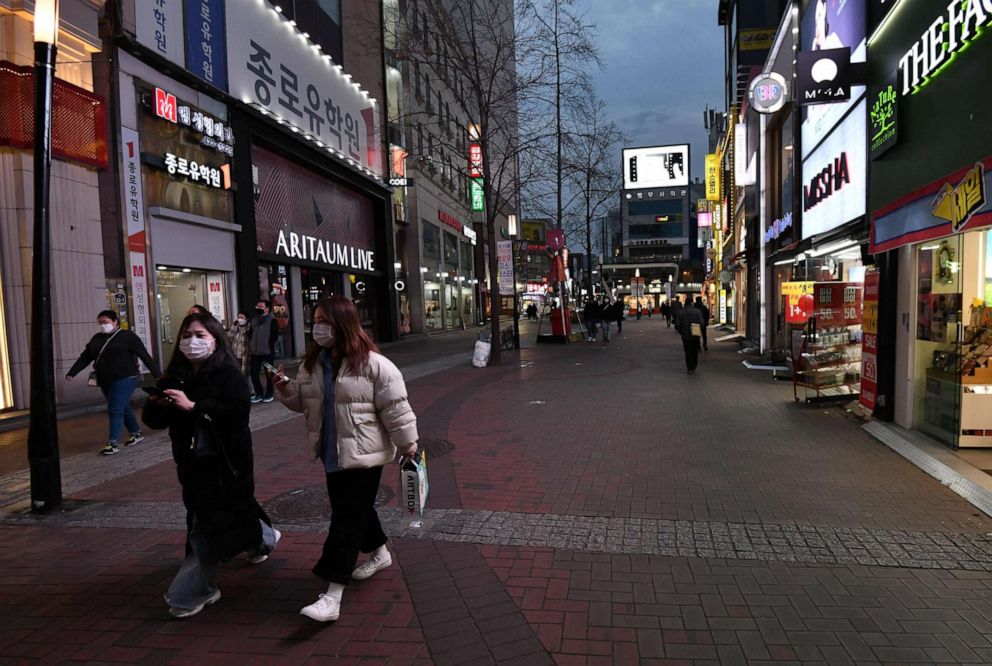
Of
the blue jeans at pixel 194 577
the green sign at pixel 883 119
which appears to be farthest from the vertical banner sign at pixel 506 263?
the blue jeans at pixel 194 577

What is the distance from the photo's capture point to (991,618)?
3.18 metres

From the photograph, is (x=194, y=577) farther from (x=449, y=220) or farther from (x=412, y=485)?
(x=449, y=220)

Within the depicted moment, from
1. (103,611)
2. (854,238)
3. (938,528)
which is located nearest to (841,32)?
(854,238)

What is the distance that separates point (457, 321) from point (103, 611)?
36.6 metres

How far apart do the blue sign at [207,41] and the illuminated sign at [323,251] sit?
4856mm

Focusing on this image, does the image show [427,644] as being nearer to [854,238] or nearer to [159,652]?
[159,652]

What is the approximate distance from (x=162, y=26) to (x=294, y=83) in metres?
6.08

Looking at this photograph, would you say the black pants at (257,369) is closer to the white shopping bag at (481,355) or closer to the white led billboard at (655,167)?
the white shopping bag at (481,355)

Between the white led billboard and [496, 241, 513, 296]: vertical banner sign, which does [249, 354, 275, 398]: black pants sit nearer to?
[496, 241, 513, 296]: vertical banner sign

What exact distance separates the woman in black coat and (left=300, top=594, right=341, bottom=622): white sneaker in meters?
0.58

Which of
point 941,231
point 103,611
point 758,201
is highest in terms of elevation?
point 758,201

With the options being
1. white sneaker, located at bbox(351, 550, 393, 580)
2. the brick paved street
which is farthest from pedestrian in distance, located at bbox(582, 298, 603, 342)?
white sneaker, located at bbox(351, 550, 393, 580)

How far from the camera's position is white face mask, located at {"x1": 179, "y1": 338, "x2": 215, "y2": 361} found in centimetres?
340

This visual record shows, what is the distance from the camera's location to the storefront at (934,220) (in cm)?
559
